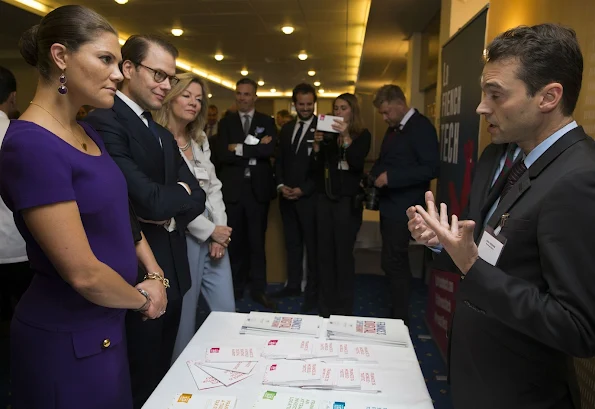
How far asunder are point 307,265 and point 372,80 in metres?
9.01

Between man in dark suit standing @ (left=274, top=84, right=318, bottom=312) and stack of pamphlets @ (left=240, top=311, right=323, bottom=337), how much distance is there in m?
1.96

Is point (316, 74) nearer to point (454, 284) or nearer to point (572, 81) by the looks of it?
point (454, 284)

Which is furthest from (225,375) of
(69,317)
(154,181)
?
(154,181)

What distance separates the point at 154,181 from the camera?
1.63m

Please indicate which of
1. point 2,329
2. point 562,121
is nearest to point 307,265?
point 2,329

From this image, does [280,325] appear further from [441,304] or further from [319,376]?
[441,304]

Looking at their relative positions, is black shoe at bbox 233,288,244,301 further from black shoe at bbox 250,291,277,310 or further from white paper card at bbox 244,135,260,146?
white paper card at bbox 244,135,260,146

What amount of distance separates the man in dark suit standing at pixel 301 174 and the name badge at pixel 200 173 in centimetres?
131

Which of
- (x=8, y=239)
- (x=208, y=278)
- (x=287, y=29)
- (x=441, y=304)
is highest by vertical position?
(x=287, y=29)

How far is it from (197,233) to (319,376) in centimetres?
110

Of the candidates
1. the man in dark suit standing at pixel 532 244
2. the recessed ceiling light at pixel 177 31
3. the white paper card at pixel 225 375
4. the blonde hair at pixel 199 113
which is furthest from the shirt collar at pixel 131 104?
the recessed ceiling light at pixel 177 31

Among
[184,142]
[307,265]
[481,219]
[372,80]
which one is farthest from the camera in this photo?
[372,80]

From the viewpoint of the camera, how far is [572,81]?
3.28ft

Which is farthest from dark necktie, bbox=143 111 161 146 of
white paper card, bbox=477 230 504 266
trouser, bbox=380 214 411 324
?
trouser, bbox=380 214 411 324
